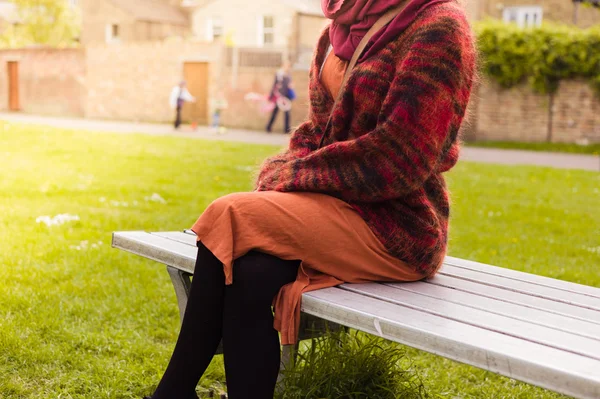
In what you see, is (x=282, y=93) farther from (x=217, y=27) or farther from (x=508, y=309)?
(x=508, y=309)

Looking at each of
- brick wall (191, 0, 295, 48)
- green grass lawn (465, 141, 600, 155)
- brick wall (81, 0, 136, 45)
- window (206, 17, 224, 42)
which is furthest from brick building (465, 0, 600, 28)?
brick wall (81, 0, 136, 45)

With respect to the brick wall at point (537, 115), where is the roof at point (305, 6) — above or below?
above

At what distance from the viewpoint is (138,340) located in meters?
3.63

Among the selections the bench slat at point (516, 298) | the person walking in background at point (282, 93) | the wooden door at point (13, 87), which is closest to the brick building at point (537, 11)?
→ the person walking in background at point (282, 93)

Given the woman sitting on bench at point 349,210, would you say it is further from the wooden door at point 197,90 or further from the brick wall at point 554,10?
the brick wall at point 554,10

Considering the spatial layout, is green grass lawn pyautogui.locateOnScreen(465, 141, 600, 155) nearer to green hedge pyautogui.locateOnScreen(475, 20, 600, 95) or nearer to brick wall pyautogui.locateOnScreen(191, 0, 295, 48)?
green hedge pyautogui.locateOnScreen(475, 20, 600, 95)

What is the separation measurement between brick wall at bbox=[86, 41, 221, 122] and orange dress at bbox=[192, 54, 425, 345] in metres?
25.0

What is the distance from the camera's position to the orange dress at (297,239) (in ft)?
7.56

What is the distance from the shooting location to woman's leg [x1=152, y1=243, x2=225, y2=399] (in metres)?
2.33

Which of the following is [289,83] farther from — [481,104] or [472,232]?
[472,232]

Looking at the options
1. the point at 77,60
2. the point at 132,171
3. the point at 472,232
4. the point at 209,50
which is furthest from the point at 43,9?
the point at 472,232

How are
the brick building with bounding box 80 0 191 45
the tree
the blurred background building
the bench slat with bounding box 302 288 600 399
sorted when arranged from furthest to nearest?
the brick building with bounding box 80 0 191 45 < the tree < the blurred background building < the bench slat with bounding box 302 288 600 399

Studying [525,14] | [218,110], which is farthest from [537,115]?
[525,14]

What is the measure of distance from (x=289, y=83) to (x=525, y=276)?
21.3 meters
